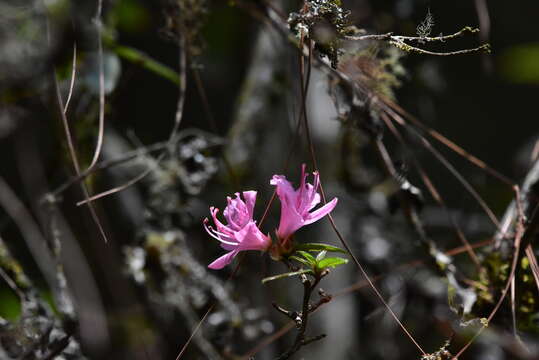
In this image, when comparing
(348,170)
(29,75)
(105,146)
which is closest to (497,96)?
(348,170)

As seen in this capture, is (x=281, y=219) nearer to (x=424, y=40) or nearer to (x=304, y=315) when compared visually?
(x=304, y=315)

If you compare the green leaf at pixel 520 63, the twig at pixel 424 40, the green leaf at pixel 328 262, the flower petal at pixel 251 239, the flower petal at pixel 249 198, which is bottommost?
the green leaf at pixel 520 63

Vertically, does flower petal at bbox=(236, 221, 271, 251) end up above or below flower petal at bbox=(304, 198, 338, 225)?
below

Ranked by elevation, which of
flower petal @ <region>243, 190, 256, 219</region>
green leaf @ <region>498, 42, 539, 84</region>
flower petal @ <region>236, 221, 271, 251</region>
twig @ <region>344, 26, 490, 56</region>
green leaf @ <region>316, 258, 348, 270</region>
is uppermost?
twig @ <region>344, 26, 490, 56</region>

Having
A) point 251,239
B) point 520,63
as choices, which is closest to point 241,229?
point 251,239

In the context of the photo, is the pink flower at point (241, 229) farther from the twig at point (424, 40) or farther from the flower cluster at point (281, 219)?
the twig at point (424, 40)

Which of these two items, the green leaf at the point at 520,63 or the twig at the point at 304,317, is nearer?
the twig at the point at 304,317

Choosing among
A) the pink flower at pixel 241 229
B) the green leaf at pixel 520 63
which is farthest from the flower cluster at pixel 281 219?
the green leaf at pixel 520 63

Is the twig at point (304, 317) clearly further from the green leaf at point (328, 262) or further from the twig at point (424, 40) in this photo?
the twig at point (424, 40)

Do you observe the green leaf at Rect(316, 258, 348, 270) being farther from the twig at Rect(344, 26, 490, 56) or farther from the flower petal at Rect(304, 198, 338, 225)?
the twig at Rect(344, 26, 490, 56)

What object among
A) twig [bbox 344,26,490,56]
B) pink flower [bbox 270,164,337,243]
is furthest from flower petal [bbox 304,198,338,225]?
twig [bbox 344,26,490,56]

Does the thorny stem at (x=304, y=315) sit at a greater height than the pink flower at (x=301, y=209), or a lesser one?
lesser
